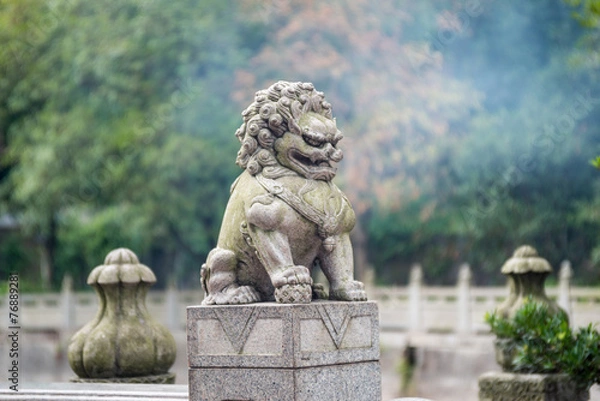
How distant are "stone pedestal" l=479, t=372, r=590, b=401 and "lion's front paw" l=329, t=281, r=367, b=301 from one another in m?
2.79

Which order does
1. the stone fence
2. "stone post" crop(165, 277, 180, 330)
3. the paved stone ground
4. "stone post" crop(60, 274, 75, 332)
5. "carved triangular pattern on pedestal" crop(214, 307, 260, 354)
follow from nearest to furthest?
"carved triangular pattern on pedestal" crop(214, 307, 260, 354) → the paved stone ground → the stone fence → "stone post" crop(165, 277, 180, 330) → "stone post" crop(60, 274, 75, 332)

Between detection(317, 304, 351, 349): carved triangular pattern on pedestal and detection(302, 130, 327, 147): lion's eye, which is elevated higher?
detection(302, 130, 327, 147): lion's eye

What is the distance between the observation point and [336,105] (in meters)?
25.2

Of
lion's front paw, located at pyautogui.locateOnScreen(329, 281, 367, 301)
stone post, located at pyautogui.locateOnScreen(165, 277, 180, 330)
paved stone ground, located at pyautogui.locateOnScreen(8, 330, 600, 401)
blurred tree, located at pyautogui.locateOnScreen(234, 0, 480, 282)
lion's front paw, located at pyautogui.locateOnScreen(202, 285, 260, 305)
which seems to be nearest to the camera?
lion's front paw, located at pyautogui.locateOnScreen(202, 285, 260, 305)

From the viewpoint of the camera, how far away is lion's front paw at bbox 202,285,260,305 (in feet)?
22.2

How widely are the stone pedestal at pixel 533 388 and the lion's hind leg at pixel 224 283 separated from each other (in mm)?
3356

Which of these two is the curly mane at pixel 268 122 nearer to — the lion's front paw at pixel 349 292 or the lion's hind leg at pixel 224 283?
the lion's hind leg at pixel 224 283

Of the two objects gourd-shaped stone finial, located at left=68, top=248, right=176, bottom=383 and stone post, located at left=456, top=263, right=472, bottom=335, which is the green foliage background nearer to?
stone post, located at left=456, top=263, right=472, bottom=335

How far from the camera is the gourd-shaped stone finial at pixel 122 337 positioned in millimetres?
9508

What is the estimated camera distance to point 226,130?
2544 cm

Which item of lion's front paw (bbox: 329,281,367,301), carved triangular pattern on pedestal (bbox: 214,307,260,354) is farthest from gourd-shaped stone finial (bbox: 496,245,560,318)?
carved triangular pattern on pedestal (bbox: 214,307,260,354)

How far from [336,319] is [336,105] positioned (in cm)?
1882

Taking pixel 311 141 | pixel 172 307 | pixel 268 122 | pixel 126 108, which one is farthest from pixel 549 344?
pixel 126 108

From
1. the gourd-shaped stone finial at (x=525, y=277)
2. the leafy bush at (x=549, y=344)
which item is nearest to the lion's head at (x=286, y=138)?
the leafy bush at (x=549, y=344)
